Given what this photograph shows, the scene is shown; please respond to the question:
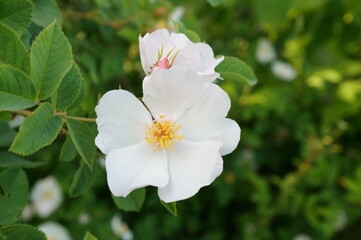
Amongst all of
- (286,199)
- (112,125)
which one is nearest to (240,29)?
(286,199)

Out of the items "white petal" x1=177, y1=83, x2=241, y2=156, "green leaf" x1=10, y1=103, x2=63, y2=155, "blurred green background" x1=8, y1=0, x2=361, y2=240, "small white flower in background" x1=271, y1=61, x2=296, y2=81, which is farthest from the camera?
"small white flower in background" x1=271, y1=61, x2=296, y2=81

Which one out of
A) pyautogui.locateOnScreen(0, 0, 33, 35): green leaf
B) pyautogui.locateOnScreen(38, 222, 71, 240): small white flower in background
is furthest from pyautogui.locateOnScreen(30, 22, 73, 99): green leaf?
pyautogui.locateOnScreen(38, 222, 71, 240): small white flower in background

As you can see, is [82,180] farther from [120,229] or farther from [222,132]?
[120,229]

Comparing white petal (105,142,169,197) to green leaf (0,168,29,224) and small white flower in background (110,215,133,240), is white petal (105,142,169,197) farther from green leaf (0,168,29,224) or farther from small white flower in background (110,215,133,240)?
small white flower in background (110,215,133,240)

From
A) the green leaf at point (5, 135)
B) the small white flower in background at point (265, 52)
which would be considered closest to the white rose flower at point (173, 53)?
the green leaf at point (5, 135)

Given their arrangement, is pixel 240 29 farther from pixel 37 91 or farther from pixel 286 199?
pixel 37 91

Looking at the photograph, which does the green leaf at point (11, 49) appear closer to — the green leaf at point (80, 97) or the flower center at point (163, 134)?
the green leaf at point (80, 97)
